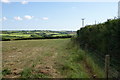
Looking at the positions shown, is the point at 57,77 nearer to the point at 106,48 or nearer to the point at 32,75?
the point at 32,75

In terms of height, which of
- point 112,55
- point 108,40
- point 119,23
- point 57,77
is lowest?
point 57,77

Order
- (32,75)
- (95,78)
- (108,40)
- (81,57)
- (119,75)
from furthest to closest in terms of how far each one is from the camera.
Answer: (81,57), (108,40), (32,75), (95,78), (119,75)

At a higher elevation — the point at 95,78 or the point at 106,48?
the point at 106,48

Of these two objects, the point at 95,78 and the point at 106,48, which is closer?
the point at 95,78

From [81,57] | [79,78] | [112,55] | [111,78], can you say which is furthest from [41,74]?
[81,57]

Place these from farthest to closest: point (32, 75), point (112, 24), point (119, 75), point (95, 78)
Result: point (112, 24) → point (32, 75) → point (95, 78) → point (119, 75)

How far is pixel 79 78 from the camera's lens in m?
6.55

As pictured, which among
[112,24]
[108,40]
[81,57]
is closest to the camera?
[112,24]

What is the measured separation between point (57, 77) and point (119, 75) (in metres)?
2.35

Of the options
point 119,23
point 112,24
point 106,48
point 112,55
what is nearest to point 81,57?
point 106,48

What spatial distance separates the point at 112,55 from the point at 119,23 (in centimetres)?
183

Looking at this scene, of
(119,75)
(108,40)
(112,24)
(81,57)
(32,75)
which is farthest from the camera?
(81,57)

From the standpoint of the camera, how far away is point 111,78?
6.39 metres

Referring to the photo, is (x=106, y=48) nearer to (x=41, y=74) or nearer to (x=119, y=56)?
(x=119, y=56)
